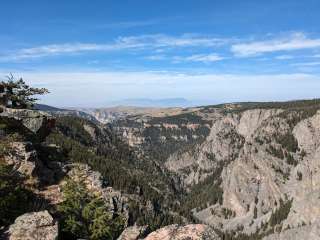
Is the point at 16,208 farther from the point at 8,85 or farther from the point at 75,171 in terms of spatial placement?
the point at 8,85

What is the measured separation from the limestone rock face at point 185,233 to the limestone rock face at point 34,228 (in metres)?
9.68

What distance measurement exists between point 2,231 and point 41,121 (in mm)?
45745

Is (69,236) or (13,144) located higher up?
(13,144)

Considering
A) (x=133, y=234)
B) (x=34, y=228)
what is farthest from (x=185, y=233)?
(x=34, y=228)

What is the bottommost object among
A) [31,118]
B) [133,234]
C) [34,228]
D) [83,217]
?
[83,217]

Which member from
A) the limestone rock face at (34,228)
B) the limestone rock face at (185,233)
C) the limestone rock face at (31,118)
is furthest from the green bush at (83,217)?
the limestone rock face at (31,118)

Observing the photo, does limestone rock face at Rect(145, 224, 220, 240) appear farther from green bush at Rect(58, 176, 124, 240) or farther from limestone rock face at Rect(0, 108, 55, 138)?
limestone rock face at Rect(0, 108, 55, 138)

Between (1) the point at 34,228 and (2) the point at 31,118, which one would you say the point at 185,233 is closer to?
(1) the point at 34,228

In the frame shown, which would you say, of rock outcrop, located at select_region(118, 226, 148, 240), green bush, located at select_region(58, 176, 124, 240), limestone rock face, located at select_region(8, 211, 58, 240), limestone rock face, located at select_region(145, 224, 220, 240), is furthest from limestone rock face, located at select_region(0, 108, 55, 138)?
limestone rock face, located at select_region(145, 224, 220, 240)

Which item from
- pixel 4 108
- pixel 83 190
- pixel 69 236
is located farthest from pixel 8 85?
pixel 69 236

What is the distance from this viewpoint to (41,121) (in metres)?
85.4

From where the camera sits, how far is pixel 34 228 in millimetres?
41125

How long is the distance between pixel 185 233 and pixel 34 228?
13.8 meters

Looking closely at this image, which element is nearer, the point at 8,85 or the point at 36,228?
the point at 36,228
